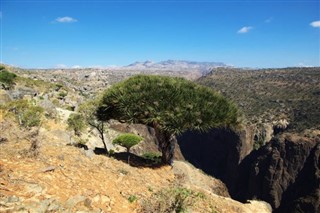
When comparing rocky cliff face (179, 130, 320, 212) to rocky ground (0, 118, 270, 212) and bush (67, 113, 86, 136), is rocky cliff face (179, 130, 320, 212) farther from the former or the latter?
rocky ground (0, 118, 270, 212)

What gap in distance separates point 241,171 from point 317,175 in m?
29.1

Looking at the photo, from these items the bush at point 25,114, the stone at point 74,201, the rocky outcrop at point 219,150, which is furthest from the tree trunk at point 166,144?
the rocky outcrop at point 219,150

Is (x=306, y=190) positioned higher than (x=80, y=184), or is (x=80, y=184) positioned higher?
(x=80, y=184)

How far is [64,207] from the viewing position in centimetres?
762

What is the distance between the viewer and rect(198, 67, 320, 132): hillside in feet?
326

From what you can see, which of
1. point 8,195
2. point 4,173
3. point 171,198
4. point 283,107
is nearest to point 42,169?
point 4,173

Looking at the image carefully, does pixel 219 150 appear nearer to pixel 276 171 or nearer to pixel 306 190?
pixel 276 171

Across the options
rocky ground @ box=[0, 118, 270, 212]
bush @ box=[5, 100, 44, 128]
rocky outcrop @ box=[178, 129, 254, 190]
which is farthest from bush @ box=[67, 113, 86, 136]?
rocky outcrop @ box=[178, 129, 254, 190]

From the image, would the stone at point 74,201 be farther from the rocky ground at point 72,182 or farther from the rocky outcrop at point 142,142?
the rocky outcrop at point 142,142

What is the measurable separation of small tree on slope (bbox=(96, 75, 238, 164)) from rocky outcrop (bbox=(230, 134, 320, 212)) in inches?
3184

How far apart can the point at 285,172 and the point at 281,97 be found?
Result: 95.8 ft

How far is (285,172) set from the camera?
97.4 meters

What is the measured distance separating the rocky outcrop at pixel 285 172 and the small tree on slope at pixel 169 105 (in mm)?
80864

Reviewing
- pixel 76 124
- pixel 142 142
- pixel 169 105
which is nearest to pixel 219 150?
pixel 142 142
